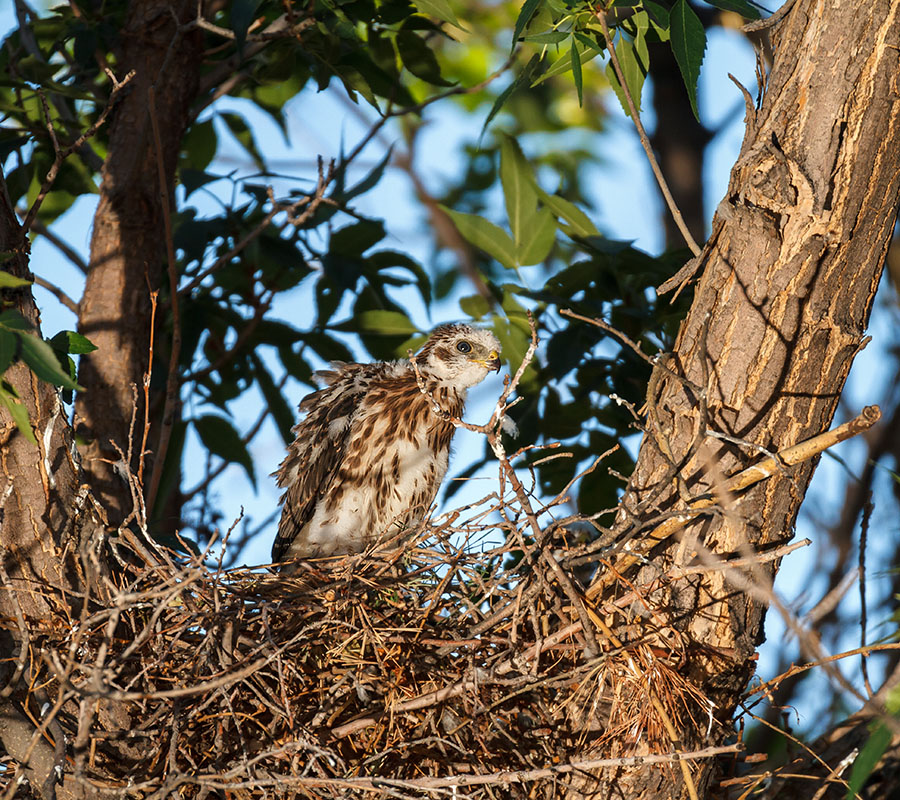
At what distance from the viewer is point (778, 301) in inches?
104

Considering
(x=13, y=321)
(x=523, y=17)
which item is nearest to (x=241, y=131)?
(x=523, y=17)

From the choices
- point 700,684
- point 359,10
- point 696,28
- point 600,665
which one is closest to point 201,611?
point 600,665

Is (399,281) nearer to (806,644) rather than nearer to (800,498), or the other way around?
(800,498)

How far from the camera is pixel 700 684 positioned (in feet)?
8.98

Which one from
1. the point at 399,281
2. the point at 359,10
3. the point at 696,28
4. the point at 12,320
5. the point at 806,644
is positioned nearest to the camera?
the point at 806,644

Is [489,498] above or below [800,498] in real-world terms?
below

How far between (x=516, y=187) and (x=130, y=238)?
5.00ft

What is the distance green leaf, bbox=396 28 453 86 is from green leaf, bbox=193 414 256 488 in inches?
64.7

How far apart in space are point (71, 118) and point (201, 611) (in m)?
2.34

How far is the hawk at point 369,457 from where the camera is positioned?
13.4 feet

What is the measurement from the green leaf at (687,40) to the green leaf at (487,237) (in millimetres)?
1491

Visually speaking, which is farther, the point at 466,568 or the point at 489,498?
the point at 466,568

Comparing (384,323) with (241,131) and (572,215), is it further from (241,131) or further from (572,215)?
(241,131)

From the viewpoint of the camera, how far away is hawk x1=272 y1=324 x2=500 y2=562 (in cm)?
408
